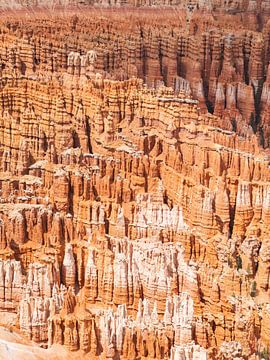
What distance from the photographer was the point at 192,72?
4072 cm

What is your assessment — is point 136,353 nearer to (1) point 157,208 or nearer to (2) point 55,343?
(2) point 55,343

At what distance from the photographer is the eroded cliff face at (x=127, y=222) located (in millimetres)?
17422

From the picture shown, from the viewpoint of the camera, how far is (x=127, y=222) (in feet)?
70.2

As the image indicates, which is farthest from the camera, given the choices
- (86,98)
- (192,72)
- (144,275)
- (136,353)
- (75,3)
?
(75,3)

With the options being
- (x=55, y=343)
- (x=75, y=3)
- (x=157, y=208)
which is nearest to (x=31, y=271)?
(x=55, y=343)

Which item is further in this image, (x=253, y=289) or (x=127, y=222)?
(x=127, y=222)

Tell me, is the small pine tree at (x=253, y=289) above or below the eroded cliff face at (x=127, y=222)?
below

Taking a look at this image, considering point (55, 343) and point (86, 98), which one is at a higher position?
point (86, 98)

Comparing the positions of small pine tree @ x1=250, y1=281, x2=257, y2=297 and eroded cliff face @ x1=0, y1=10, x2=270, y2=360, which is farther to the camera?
small pine tree @ x1=250, y1=281, x2=257, y2=297

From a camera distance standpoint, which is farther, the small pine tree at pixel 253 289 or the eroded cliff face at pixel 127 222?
the small pine tree at pixel 253 289

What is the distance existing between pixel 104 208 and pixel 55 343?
5233 mm

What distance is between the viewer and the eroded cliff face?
57.2 feet

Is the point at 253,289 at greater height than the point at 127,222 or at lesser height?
lesser

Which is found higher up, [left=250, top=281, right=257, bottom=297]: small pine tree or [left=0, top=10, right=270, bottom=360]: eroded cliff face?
[left=0, top=10, right=270, bottom=360]: eroded cliff face
